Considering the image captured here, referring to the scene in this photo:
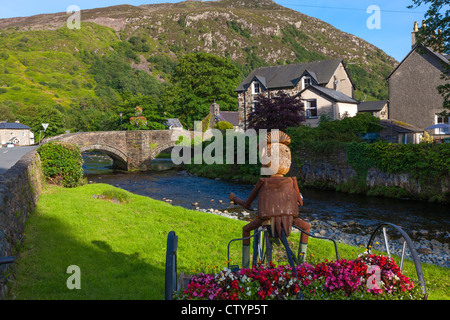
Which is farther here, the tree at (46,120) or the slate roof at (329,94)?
the tree at (46,120)

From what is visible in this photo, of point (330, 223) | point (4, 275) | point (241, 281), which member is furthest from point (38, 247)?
point (330, 223)

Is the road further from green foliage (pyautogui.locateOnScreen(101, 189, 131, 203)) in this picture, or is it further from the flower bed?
the flower bed

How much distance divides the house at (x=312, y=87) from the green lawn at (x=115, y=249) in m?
26.6

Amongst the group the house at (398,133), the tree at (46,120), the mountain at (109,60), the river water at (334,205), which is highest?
the mountain at (109,60)

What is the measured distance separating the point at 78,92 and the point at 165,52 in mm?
82938

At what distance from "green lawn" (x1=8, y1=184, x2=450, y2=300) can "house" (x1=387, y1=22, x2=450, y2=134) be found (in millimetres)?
29144

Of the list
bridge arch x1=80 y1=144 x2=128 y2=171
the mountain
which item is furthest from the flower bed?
the mountain

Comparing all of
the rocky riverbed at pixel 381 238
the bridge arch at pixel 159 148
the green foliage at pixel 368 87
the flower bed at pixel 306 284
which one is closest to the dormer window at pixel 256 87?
the bridge arch at pixel 159 148

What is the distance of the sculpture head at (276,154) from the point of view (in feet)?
15.4

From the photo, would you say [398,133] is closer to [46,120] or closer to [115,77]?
[46,120]

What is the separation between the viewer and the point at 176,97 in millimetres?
61969

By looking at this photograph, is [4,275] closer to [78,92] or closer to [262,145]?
[262,145]

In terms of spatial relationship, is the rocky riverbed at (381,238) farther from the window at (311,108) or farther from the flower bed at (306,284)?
the window at (311,108)

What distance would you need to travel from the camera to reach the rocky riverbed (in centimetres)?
1216
